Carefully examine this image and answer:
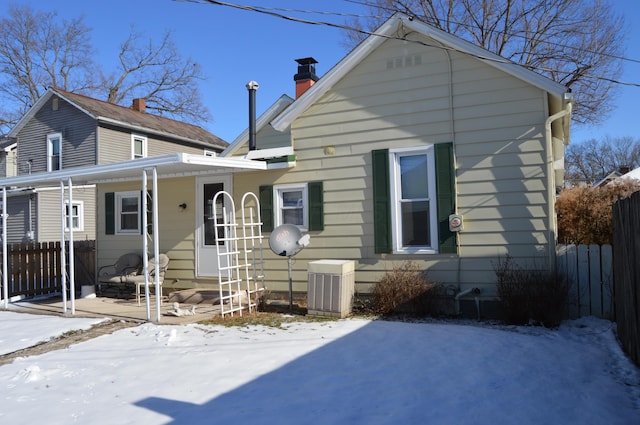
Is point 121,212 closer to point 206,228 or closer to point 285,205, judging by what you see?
point 206,228

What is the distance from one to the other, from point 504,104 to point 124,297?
26.9 ft

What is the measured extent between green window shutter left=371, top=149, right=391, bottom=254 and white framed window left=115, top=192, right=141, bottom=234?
5.62 meters

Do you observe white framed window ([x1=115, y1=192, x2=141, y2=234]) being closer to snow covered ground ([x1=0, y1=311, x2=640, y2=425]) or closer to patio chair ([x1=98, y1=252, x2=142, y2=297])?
patio chair ([x1=98, y1=252, x2=142, y2=297])

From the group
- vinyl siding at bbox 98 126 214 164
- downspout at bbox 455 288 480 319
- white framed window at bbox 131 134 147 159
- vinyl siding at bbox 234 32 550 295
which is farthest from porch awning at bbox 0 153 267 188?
white framed window at bbox 131 134 147 159

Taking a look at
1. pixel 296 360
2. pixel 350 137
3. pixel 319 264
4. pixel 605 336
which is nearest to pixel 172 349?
pixel 296 360

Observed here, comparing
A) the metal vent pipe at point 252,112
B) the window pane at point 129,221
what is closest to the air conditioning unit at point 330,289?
the metal vent pipe at point 252,112

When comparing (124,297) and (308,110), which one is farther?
(124,297)

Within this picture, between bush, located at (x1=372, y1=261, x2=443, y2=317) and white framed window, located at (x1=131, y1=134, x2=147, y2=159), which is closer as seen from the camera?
bush, located at (x1=372, y1=261, x2=443, y2=317)

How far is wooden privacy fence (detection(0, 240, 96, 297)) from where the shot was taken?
424 inches

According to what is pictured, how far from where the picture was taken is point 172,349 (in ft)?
19.8

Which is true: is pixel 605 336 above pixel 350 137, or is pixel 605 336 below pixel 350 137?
below

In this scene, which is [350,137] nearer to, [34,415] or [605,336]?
[605,336]

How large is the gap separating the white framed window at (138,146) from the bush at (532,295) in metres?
17.9

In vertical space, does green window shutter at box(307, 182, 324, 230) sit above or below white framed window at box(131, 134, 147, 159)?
below
